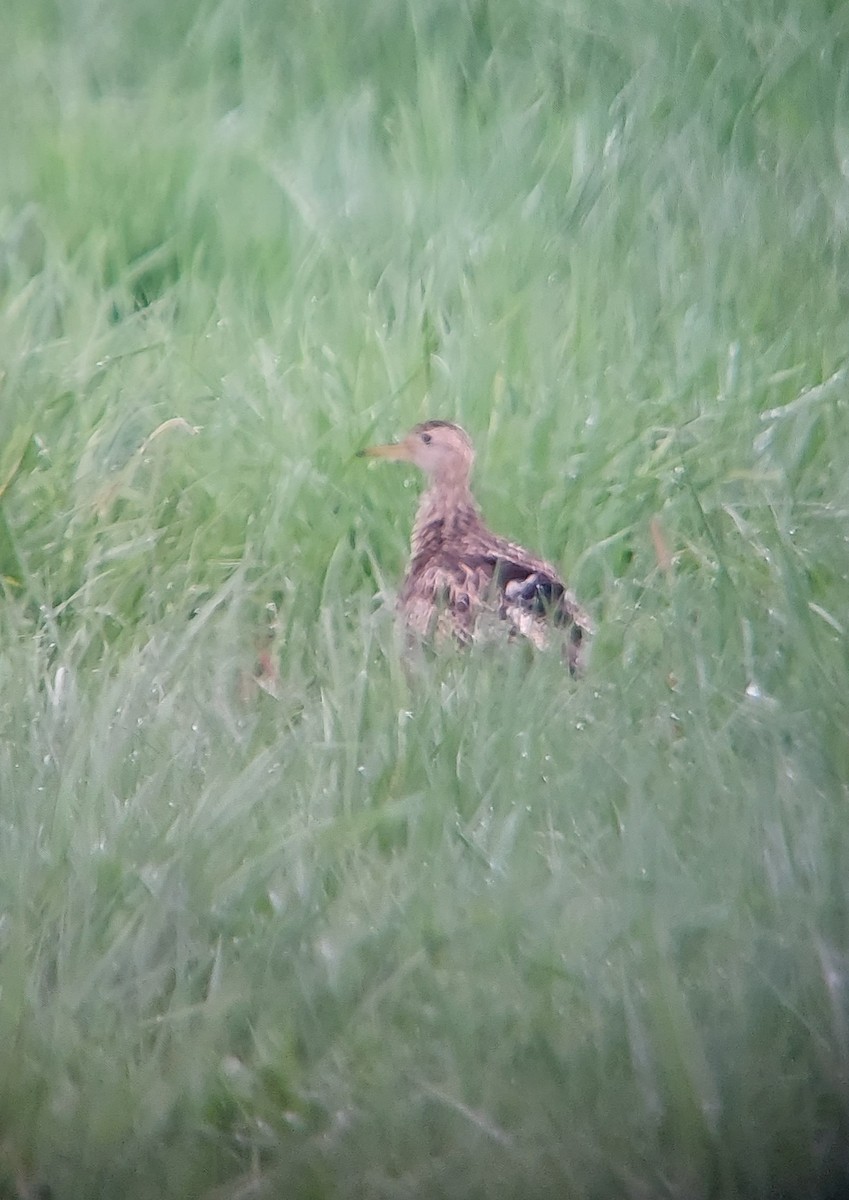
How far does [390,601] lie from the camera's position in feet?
8.02

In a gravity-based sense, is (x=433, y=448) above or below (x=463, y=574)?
above

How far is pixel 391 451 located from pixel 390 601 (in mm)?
259

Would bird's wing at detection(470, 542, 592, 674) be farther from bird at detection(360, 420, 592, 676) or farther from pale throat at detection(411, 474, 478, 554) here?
pale throat at detection(411, 474, 478, 554)

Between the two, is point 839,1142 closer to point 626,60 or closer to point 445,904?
point 445,904

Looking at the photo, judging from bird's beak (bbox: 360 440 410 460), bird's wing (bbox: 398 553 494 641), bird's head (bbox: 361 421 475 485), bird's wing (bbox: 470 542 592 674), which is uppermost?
bird's head (bbox: 361 421 475 485)

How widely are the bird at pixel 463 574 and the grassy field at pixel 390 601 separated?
44 mm

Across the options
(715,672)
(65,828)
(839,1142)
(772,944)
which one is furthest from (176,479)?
(839,1142)

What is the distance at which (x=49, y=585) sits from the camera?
2506mm

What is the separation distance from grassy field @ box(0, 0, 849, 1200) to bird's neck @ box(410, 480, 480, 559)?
0.05 meters

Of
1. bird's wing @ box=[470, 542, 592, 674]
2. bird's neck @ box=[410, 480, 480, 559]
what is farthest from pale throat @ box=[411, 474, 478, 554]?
bird's wing @ box=[470, 542, 592, 674]

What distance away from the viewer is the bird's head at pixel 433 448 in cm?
254

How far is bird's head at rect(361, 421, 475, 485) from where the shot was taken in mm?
2539

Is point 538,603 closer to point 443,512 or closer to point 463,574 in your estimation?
point 463,574

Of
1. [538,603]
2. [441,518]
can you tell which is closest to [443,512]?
[441,518]
